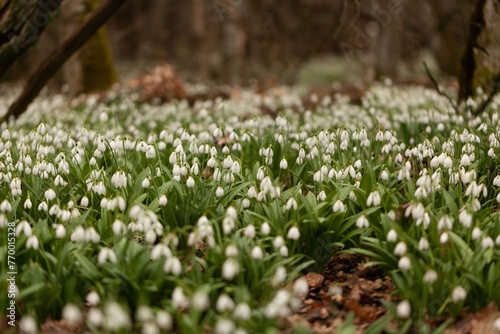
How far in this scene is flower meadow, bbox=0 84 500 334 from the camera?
284 cm

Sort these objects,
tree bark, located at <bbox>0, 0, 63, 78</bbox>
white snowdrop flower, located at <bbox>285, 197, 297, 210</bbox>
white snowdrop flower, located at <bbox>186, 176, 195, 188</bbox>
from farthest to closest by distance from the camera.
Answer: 1. tree bark, located at <bbox>0, 0, 63, 78</bbox>
2. white snowdrop flower, located at <bbox>186, 176, 195, 188</bbox>
3. white snowdrop flower, located at <bbox>285, 197, 297, 210</bbox>

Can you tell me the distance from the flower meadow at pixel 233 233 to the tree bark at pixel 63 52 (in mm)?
1577

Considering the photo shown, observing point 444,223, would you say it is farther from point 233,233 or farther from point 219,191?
point 219,191

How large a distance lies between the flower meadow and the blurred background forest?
270 cm

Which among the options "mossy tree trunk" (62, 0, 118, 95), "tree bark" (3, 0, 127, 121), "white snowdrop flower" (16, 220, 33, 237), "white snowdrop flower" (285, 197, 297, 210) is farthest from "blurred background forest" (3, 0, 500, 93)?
"white snowdrop flower" (16, 220, 33, 237)

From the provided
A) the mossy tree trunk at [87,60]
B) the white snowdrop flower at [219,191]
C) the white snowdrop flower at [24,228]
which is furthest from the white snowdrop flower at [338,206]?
the mossy tree trunk at [87,60]

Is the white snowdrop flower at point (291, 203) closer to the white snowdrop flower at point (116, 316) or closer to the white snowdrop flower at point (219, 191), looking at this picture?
the white snowdrop flower at point (219, 191)

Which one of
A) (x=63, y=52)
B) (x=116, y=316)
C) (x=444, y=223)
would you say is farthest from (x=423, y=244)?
(x=63, y=52)

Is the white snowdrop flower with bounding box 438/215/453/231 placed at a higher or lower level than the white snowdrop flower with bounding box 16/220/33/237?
lower

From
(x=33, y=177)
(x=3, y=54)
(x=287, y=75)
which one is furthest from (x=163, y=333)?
(x=287, y=75)

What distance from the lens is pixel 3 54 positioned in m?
6.04

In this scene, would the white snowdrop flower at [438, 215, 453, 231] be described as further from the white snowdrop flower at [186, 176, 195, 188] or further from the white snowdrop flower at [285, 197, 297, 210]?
the white snowdrop flower at [186, 176, 195, 188]

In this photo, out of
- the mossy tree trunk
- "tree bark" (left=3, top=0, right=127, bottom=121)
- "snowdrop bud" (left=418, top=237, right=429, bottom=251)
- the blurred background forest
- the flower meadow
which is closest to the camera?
the flower meadow

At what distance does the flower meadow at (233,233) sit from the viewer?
2842 millimetres
